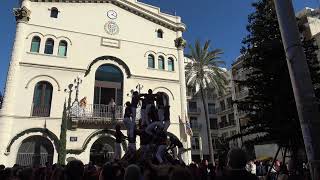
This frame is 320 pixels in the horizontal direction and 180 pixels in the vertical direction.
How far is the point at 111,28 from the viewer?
1074 inches

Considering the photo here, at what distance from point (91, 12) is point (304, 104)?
24821 mm

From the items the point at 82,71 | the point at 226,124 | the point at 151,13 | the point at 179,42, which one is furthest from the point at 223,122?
the point at 82,71

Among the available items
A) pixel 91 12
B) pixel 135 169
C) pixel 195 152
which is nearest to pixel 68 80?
pixel 91 12

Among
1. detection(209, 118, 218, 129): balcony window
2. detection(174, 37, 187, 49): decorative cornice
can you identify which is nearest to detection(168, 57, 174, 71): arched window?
detection(174, 37, 187, 49): decorative cornice

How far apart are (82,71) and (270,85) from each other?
17.0m

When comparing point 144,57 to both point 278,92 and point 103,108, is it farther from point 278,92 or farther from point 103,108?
point 278,92

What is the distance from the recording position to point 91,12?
26875mm

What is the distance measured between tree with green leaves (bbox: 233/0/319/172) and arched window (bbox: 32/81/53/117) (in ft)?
51.9

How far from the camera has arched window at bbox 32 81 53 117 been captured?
73.3 ft

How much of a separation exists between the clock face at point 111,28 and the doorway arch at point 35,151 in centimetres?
1134

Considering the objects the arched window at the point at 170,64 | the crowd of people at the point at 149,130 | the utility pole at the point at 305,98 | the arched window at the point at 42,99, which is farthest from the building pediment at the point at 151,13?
the utility pole at the point at 305,98

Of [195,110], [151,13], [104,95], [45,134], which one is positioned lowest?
[45,134]

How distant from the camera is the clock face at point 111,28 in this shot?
27.0 metres

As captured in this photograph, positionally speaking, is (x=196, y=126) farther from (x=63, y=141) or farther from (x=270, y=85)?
(x=270, y=85)
